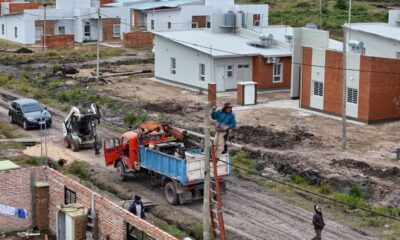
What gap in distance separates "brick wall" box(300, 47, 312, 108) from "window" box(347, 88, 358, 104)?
11.0ft

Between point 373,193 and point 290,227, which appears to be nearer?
point 290,227

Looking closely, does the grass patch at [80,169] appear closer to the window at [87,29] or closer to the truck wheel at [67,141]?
the truck wheel at [67,141]

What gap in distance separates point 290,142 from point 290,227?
41.5ft

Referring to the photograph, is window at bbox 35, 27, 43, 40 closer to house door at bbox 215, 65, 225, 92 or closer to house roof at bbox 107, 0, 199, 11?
house roof at bbox 107, 0, 199, 11

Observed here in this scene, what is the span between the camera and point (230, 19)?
2312 inches

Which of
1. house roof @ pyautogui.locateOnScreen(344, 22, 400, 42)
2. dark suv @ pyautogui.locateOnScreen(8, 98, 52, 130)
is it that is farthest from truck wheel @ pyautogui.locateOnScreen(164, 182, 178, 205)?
house roof @ pyautogui.locateOnScreen(344, 22, 400, 42)

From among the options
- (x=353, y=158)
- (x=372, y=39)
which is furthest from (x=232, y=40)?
(x=353, y=158)

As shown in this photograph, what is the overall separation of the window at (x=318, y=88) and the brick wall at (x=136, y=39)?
38034 mm

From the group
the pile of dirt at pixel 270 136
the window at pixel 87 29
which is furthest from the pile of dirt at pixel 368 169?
the window at pixel 87 29

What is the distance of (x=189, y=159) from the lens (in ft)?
83.4

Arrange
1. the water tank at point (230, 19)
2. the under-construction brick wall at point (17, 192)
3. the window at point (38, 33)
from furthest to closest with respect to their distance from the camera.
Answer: the window at point (38, 33), the water tank at point (230, 19), the under-construction brick wall at point (17, 192)

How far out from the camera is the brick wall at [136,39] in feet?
262

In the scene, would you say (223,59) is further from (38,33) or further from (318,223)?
(38,33)

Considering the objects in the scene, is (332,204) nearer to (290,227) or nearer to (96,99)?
(290,227)
